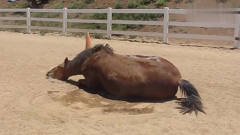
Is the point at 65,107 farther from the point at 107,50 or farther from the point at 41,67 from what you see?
the point at 41,67

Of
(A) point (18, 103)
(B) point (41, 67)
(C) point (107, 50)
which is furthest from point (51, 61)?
(A) point (18, 103)

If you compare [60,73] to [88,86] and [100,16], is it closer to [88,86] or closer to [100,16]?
[88,86]

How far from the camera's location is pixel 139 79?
5.33 meters

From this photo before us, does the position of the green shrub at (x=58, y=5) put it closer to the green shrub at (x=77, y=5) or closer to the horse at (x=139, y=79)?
the green shrub at (x=77, y=5)

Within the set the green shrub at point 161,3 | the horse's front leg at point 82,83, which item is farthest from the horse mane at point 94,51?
the green shrub at point 161,3

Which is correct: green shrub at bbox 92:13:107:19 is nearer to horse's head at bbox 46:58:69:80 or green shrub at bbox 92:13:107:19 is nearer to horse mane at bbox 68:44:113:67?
horse's head at bbox 46:58:69:80

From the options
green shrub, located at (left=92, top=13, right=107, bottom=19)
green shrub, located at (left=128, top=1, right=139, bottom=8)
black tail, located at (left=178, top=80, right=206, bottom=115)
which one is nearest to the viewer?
black tail, located at (left=178, top=80, right=206, bottom=115)

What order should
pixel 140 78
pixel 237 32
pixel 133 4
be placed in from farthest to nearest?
pixel 133 4 < pixel 237 32 < pixel 140 78

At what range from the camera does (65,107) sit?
16.2 ft

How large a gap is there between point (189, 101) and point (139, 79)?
80 cm

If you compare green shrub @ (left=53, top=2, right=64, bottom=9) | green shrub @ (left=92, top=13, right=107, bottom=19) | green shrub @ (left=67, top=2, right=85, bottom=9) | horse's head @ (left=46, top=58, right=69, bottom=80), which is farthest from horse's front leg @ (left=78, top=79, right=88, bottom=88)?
green shrub @ (left=53, top=2, right=64, bottom=9)

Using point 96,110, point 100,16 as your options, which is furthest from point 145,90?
point 100,16

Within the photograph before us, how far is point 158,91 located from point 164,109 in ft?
1.49

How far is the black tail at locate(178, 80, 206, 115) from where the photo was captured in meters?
4.99
